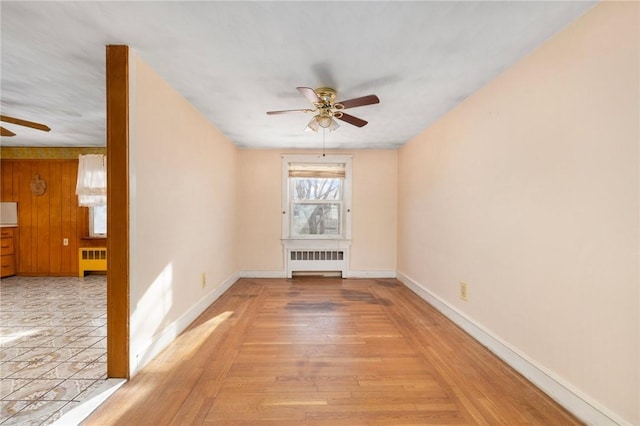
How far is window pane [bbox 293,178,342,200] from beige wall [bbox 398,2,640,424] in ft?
7.66

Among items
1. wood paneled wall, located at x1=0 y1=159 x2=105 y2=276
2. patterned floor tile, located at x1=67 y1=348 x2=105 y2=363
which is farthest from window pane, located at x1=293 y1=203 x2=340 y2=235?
wood paneled wall, located at x1=0 y1=159 x2=105 y2=276

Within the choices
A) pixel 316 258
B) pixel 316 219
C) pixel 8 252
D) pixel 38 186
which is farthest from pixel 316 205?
pixel 8 252

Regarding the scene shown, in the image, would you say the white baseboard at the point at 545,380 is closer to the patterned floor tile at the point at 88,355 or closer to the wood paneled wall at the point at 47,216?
the patterned floor tile at the point at 88,355

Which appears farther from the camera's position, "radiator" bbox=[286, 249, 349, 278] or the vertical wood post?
"radiator" bbox=[286, 249, 349, 278]

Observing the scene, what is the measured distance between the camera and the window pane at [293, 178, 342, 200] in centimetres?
460

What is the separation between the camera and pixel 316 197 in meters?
4.62

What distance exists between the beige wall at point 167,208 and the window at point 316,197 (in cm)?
139

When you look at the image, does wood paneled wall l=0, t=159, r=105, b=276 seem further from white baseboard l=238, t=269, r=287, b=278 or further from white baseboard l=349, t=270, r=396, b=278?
white baseboard l=349, t=270, r=396, b=278

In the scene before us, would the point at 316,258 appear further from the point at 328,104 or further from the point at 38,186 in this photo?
the point at 38,186

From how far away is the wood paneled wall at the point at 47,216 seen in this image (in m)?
4.49

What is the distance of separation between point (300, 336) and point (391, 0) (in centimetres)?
247

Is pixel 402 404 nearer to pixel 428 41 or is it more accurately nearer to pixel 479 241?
pixel 479 241

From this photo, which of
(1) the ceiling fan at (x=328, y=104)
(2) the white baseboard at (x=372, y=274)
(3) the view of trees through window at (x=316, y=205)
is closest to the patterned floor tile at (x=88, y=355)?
(1) the ceiling fan at (x=328, y=104)

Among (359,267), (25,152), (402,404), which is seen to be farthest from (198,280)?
(25,152)
